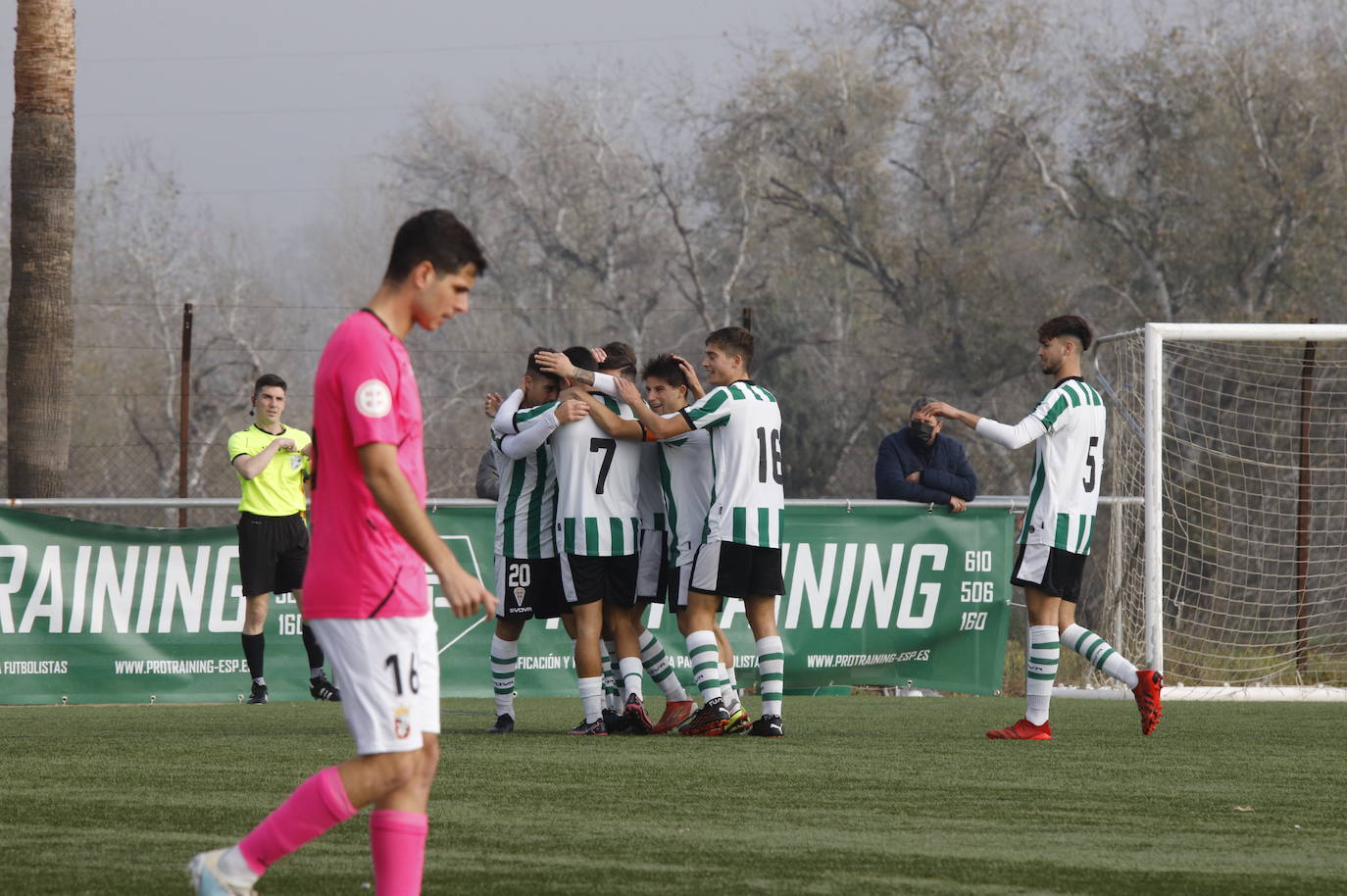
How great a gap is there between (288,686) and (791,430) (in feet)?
77.8

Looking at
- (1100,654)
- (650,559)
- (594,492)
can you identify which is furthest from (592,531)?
(1100,654)

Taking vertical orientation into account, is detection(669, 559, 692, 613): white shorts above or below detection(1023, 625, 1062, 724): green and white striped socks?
above

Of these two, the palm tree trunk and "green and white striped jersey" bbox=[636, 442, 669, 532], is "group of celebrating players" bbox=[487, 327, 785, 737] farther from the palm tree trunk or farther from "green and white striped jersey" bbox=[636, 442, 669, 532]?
the palm tree trunk

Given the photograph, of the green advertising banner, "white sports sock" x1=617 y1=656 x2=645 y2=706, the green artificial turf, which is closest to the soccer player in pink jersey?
the green artificial turf

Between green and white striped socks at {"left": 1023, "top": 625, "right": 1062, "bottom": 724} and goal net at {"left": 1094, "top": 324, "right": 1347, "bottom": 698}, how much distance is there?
131 inches

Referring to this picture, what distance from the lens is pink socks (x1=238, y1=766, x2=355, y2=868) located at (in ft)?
12.9

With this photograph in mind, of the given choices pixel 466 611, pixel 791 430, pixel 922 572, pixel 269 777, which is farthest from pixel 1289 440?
pixel 791 430

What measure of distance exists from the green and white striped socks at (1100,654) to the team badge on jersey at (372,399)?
6.34m

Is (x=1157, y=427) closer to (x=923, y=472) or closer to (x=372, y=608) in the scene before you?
(x=923, y=472)

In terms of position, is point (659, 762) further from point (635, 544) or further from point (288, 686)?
point (288, 686)

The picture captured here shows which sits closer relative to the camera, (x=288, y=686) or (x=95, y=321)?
(x=288, y=686)

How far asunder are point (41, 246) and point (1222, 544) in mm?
10514

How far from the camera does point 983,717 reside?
36.3ft

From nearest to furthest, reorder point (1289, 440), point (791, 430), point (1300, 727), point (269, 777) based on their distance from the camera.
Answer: point (269, 777) < point (1300, 727) < point (1289, 440) < point (791, 430)
